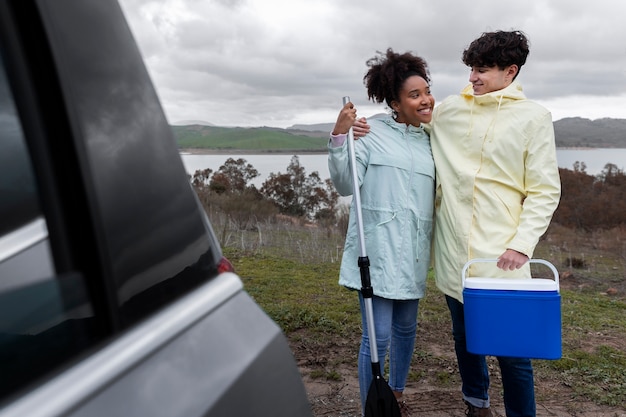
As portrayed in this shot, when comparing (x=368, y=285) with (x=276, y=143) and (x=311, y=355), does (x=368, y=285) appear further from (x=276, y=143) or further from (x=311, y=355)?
(x=276, y=143)

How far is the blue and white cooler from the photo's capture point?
104 inches

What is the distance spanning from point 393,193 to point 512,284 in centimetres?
74

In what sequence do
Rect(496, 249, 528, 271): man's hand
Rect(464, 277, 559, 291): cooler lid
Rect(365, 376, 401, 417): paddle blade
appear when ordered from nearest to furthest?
Rect(464, 277, 559, 291): cooler lid < Rect(496, 249, 528, 271): man's hand < Rect(365, 376, 401, 417): paddle blade

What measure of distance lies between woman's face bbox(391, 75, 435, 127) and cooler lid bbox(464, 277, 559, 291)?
90 centimetres

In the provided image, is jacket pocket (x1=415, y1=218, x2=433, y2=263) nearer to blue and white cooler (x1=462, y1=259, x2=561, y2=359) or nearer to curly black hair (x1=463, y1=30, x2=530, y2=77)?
blue and white cooler (x1=462, y1=259, x2=561, y2=359)

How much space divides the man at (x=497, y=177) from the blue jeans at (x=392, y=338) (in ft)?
0.94

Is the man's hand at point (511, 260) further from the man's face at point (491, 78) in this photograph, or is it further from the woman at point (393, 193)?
the man's face at point (491, 78)

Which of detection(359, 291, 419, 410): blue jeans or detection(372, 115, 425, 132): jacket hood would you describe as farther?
detection(372, 115, 425, 132): jacket hood

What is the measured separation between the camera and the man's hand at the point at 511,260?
2.74m

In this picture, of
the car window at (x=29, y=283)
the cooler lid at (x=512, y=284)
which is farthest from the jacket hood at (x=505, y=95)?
the car window at (x=29, y=283)

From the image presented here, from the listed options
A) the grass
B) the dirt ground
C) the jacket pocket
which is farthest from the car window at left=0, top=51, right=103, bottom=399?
the grass

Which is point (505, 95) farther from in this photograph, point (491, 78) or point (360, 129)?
point (360, 129)

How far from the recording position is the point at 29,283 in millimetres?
828

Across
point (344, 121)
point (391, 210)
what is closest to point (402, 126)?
point (344, 121)
